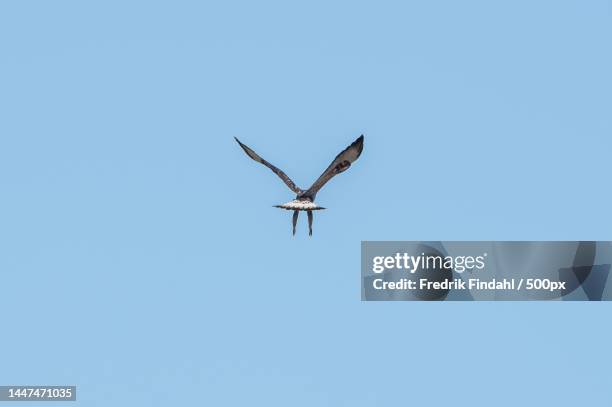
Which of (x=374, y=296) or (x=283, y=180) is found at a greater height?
(x=283, y=180)

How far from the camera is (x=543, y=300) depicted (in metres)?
130

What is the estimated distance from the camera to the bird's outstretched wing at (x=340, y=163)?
120 metres

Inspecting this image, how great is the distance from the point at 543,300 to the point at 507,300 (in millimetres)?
2554

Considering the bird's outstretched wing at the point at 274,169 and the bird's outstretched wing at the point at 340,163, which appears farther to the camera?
the bird's outstretched wing at the point at 274,169

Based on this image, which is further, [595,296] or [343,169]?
[595,296]

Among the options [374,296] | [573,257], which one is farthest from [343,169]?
[573,257]

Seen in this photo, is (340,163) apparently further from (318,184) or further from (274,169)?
(274,169)

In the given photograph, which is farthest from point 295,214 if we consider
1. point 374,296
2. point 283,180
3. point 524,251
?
point 524,251

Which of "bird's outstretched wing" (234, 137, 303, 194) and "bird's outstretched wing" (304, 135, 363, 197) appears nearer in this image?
"bird's outstretched wing" (304, 135, 363, 197)

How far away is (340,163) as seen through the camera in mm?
120250

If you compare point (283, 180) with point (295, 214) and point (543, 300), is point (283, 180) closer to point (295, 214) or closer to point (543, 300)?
point (295, 214)

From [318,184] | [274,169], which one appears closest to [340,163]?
[318,184]

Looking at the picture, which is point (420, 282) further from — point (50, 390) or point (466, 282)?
point (50, 390)

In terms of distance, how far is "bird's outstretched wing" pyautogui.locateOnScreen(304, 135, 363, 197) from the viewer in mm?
119688
